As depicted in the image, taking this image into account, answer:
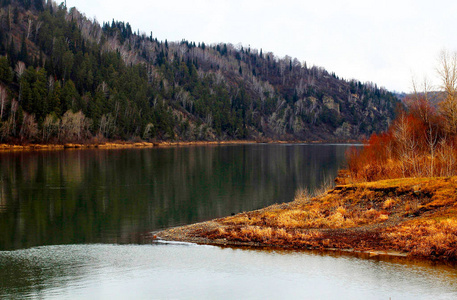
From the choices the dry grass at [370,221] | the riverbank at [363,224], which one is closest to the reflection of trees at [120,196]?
the riverbank at [363,224]

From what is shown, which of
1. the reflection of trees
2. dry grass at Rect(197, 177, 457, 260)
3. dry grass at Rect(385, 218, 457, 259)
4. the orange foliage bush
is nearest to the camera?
dry grass at Rect(385, 218, 457, 259)

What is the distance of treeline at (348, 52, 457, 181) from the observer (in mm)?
31838

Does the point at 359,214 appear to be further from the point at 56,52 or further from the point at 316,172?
the point at 56,52

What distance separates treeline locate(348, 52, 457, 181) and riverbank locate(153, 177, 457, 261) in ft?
20.8

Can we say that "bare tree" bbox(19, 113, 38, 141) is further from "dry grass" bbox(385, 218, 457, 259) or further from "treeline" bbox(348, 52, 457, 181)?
"dry grass" bbox(385, 218, 457, 259)

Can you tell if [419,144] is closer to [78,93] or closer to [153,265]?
[153,265]

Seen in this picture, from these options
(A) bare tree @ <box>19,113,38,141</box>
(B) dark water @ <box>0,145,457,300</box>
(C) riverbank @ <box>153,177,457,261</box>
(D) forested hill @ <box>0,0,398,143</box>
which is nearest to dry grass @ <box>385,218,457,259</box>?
(C) riverbank @ <box>153,177,457,261</box>

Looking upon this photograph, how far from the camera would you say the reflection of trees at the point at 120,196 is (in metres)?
23.8

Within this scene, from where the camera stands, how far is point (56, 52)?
5743 inches

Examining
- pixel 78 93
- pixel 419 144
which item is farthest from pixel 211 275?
pixel 78 93

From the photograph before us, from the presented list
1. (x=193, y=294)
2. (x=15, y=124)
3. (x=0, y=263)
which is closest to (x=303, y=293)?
(x=193, y=294)

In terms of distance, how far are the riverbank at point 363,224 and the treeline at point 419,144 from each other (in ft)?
20.8

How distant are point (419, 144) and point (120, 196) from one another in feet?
87.2

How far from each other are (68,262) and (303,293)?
30.3 feet
